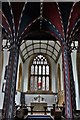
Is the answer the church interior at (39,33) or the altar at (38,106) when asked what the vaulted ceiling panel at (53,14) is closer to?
the church interior at (39,33)

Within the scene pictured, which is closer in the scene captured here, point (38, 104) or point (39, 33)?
point (39, 33)

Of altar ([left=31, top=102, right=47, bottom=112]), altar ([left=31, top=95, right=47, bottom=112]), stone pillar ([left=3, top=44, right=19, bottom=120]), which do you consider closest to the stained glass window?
altar ([left=31, top=95, right=47, bottom=112])

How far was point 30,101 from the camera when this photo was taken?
44.3 feet

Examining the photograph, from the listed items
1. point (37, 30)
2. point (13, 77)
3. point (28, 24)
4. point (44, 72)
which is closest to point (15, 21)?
point (28, 24)

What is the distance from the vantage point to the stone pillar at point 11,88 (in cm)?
474

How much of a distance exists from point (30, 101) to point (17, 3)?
9.83 meters

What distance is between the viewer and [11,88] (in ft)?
16.8

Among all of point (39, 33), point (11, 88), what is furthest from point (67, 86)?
point (39, 33)

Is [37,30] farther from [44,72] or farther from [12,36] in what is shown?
[44,72]

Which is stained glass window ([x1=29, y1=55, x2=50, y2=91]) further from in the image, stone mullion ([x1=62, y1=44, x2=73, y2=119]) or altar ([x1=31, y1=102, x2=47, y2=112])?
stone mullion ([x1=62, y1=44, x2=73, y2=119])

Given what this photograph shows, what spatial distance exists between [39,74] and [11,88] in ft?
30.7

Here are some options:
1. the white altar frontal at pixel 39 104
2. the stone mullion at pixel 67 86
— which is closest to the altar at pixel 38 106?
the white altar frontal at pixel 39 104

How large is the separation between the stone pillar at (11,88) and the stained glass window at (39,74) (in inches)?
344

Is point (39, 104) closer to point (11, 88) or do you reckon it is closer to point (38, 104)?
point (38, 104)
